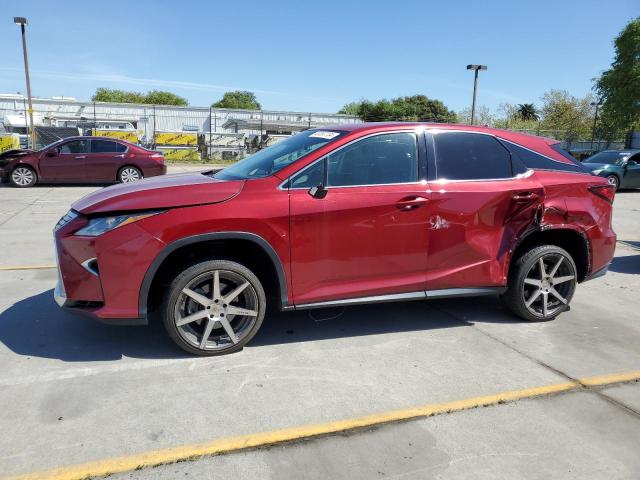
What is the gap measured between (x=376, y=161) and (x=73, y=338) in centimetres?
284

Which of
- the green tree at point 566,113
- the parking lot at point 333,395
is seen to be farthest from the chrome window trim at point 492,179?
the green tree at point 566,113

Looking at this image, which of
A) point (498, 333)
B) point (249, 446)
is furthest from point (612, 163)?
point (249, 446)

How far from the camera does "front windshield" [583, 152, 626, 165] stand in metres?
17.0

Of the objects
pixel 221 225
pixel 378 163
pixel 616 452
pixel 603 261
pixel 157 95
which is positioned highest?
pixel 157 95

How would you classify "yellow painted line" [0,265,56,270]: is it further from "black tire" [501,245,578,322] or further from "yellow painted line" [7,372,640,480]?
"black tire" [501,245,578,322]

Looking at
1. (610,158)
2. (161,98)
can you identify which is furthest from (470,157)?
(161,98)

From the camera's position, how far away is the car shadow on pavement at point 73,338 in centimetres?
372

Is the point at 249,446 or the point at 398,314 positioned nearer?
the point at 249,446

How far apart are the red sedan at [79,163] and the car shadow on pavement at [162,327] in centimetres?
1059

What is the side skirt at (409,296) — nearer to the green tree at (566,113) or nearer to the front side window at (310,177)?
the front side window at (310,177)

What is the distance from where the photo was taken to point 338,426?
2873 mm

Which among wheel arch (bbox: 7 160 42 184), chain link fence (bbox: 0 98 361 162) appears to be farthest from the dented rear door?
chain link fence (bbox: 0 98 361 162)

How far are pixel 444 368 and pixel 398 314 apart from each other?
1147mm

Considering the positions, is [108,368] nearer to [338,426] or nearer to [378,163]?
[338,426]
